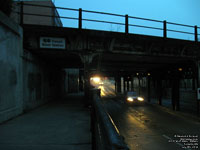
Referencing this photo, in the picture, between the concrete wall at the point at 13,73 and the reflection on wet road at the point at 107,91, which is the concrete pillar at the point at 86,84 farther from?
the reflection on wet road at the point at 107,91

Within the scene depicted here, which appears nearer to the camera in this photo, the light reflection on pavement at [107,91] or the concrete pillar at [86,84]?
the concrete pillar at [86,84]

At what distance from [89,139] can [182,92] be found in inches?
848

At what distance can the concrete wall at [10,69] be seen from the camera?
278 inches

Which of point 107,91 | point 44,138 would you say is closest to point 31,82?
point 44,138

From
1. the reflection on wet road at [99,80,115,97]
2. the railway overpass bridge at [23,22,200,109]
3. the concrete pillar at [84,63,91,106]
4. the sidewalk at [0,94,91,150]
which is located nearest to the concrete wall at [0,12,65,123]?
the sidewalk at [0,94,91,150]

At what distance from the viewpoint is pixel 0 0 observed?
8.05m

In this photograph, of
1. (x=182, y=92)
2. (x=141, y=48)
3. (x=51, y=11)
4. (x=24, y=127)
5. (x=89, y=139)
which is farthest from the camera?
(x=182, y=92)

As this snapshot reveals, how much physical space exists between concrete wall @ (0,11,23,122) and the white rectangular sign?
242 centimetres

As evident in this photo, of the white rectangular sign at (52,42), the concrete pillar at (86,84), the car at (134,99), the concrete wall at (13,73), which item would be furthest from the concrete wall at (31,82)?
the car at (134,99)

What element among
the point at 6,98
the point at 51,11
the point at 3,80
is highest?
the point at 51,11

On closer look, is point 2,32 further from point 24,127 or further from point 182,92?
point 182,92

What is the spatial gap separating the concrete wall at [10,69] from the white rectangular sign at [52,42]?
242cm

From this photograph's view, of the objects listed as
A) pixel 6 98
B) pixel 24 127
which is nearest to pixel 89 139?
pixel 24 127

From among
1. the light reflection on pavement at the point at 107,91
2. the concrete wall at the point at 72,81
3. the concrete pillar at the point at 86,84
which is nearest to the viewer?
the concrete pillar at the point at 86,84
